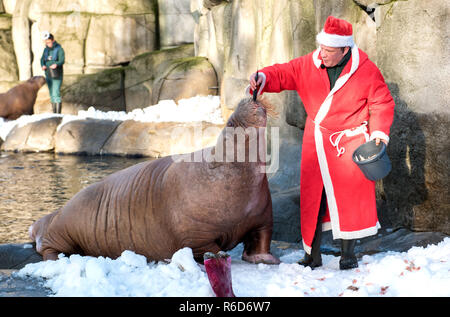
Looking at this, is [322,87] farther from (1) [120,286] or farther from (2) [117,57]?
(2) [117,57]

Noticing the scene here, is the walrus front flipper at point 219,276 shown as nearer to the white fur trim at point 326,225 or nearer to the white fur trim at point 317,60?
the white fur trim at point 326,225

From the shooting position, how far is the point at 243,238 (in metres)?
3.64

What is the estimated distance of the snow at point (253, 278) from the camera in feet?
9.36

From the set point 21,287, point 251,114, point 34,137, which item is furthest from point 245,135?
point 34,137

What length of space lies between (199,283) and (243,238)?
0.71m

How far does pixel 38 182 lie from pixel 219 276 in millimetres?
6121

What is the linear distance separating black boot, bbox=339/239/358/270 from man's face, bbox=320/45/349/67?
1.10 metres

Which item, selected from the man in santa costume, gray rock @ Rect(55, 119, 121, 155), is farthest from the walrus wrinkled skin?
gray rock @ Rect(55, 119, 121, 155)

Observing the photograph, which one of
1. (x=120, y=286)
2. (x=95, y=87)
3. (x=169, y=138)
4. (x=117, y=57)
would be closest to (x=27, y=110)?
(x=95, y=87)

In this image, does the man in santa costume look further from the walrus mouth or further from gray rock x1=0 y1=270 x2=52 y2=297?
gray rock x1=0 y1=270 x2=52 y2=297

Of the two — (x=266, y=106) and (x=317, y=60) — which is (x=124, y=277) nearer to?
(x=266, y=106)

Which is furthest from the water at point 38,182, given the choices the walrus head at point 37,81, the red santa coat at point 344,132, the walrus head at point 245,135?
the walrus head at point 37,81

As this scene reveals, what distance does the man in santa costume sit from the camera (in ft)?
11.2
